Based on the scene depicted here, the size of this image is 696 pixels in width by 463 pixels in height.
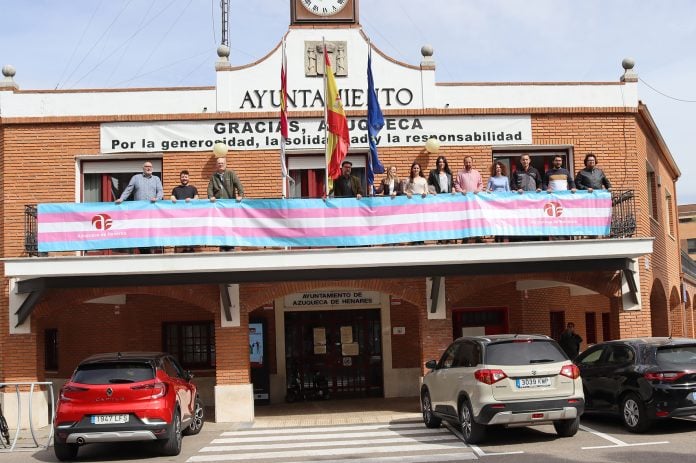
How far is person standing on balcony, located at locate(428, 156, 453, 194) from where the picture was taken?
16031mm

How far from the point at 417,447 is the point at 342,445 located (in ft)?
4.26

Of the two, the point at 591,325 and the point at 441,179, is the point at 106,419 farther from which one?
the point at 591,325

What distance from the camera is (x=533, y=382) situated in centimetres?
1155

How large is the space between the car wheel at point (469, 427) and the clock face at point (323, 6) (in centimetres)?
1004

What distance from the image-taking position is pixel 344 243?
50.0 feet

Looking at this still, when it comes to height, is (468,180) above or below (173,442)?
above

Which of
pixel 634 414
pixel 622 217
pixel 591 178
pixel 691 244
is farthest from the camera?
pixel 691 244

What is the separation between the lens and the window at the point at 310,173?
18.5 metres

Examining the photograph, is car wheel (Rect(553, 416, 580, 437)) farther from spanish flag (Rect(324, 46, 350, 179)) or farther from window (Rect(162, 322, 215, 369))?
window (Rect(162, 322, 215, 369))

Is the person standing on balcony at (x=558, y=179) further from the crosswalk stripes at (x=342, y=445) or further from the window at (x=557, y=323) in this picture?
the window at (x=557, y=323)

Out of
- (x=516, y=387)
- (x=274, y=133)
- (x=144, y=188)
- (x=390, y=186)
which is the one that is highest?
(x=274, y=133)

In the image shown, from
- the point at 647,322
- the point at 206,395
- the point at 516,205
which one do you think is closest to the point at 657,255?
the point at 647,322

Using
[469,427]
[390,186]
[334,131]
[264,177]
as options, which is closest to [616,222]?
[390,186]

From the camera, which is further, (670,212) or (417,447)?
(670,212)
